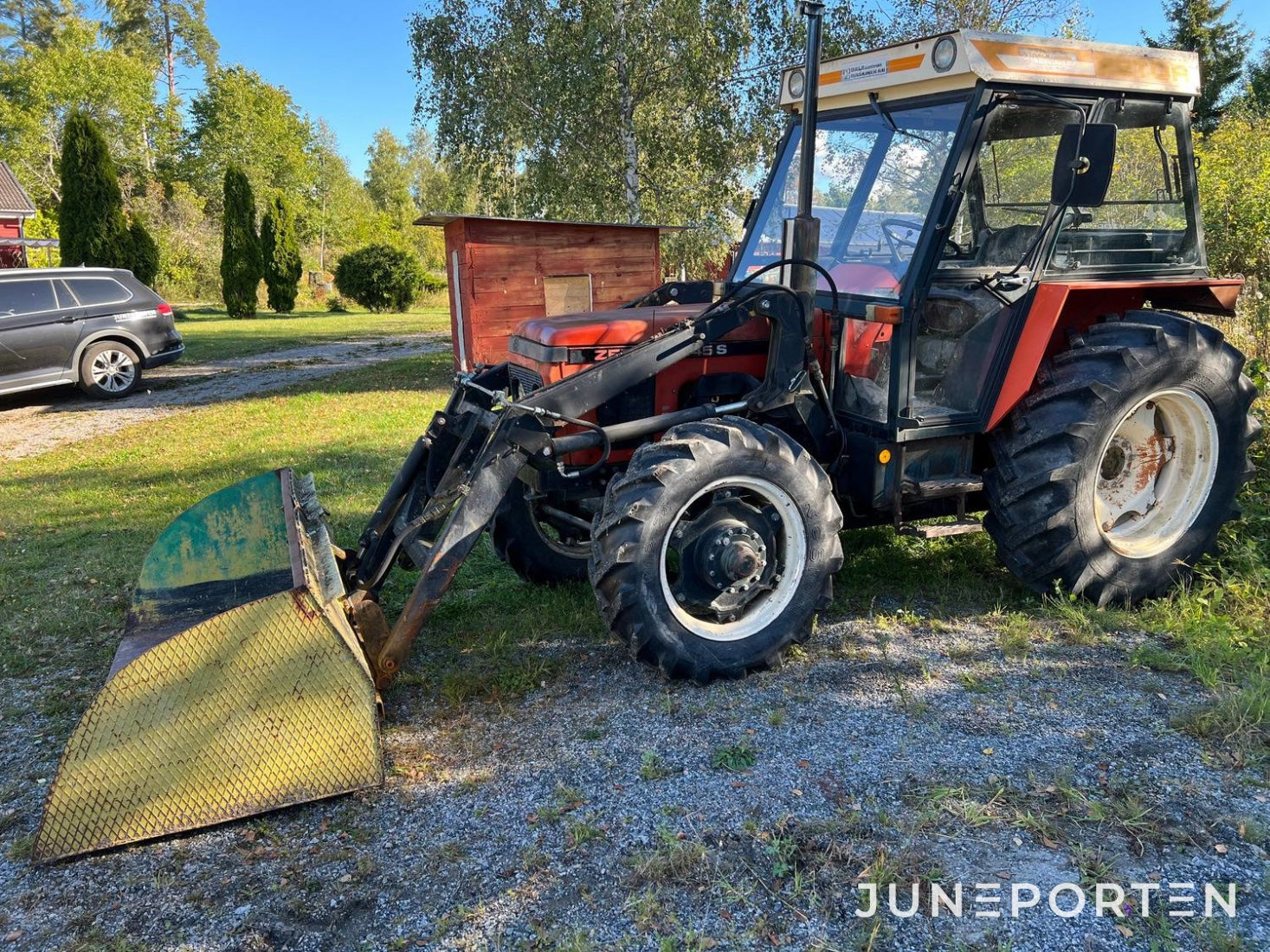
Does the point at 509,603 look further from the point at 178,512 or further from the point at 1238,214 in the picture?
the point at 1238,214

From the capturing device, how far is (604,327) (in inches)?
Answer: 167

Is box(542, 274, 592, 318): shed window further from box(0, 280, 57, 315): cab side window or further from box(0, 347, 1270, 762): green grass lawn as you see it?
box(0, 280, 57, 315): cab side window

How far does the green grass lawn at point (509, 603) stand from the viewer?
3.88m

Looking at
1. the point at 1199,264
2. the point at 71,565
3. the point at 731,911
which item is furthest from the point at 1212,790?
the point at 71,565

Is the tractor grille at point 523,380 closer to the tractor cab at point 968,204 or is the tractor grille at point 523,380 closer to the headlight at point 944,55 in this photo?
the tractor cab at point 968,204

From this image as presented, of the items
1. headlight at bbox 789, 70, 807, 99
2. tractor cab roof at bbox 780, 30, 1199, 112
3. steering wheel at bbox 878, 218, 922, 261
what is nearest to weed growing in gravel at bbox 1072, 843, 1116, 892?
steering wheel at bbox 878, 218, 922, 261

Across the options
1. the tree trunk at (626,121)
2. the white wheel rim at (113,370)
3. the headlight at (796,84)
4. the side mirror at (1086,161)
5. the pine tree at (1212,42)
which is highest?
the pine tree at (1212,42)

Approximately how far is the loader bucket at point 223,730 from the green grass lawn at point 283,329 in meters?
14.8

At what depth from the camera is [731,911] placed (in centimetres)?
252

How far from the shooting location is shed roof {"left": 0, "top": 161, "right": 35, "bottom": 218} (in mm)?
25361

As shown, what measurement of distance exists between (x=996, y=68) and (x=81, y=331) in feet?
39.9

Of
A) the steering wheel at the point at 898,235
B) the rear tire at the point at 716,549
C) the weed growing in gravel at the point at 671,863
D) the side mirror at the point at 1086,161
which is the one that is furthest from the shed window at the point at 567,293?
the weed growing in gravel at the point at 671,863

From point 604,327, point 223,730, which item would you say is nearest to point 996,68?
point 604,327

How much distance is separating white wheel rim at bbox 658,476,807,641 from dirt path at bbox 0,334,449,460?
27.4ft
